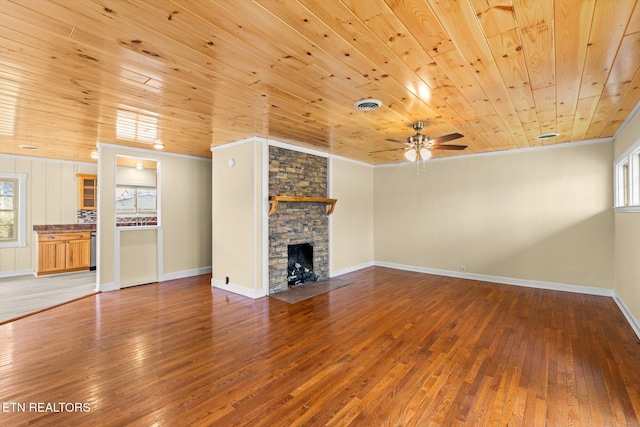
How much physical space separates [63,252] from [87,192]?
146cm

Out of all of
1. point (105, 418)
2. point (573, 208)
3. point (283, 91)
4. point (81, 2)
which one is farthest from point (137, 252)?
point (573, 208)

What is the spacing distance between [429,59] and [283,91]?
1.30 m

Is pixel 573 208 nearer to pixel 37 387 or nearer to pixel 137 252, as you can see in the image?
pixel 37 387

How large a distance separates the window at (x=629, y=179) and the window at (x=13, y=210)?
10.1 metres

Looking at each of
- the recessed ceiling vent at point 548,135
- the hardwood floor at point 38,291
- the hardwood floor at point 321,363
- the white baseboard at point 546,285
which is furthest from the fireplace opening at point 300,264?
the recessed ceiling vent at point 548,135

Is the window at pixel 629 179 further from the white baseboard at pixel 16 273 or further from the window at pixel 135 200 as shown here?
the white baseboard at pixel 16 273

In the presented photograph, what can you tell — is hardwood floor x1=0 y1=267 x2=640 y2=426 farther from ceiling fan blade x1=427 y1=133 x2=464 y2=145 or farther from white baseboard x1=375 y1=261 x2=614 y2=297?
ceiling fan blade x1=427 y1=133 x2=464 y2=145

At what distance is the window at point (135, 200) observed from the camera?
7969mm

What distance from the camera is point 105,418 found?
79.2 inches

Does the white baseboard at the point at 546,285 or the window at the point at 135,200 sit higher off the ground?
the window at the point at 135,200

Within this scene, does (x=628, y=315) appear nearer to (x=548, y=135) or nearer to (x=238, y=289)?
(x=548, y=135)

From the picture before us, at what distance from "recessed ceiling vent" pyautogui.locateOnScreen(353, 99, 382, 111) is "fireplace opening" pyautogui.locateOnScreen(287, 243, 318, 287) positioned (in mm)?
3067

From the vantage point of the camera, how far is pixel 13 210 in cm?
629

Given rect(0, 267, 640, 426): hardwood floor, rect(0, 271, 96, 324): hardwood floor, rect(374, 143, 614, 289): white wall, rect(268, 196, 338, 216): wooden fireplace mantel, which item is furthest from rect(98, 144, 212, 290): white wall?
rect(374, 143, 614, 289): white wall
